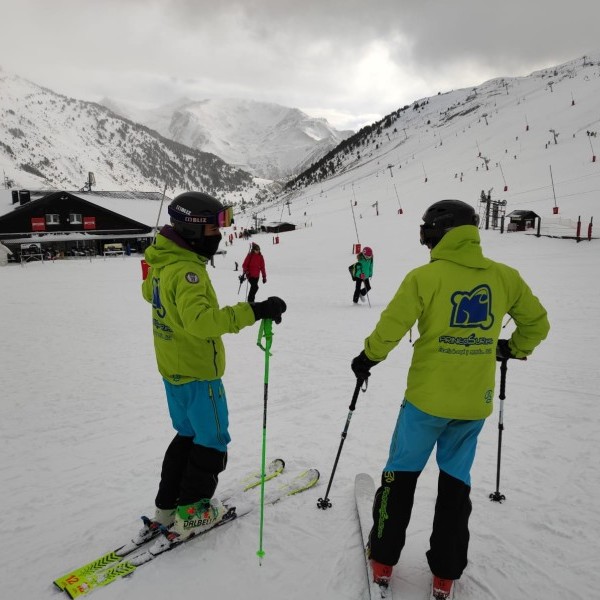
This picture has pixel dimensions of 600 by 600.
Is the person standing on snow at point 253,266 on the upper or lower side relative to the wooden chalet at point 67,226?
lower

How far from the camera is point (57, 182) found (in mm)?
163625

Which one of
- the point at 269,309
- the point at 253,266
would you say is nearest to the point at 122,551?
the point at 269,309

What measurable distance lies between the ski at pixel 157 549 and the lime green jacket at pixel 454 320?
5.12 feet

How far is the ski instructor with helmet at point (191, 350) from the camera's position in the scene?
2.55 meters

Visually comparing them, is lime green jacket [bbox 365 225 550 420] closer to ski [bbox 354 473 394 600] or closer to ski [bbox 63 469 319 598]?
ski [bbox 354 473 394 600]

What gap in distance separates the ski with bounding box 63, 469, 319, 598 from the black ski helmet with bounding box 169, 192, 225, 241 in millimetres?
1973

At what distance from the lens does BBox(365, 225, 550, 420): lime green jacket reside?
230 cm

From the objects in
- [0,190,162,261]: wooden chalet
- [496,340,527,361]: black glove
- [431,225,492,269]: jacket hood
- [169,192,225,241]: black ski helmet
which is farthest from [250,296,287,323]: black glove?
[0,190,162,261]: wooden chalet

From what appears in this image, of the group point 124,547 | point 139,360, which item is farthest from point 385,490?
point 139,360

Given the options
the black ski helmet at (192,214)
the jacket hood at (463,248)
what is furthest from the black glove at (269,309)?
the jacket hood at (463,248)

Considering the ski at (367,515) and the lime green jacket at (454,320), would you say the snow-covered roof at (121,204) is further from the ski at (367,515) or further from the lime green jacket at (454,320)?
the lime green jacket at (454,320)

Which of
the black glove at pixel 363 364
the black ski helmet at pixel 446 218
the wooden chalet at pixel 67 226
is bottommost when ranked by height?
the black glove at pixel 363 364

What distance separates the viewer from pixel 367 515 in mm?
3043

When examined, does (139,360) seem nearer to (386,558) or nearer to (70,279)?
(386,558)
